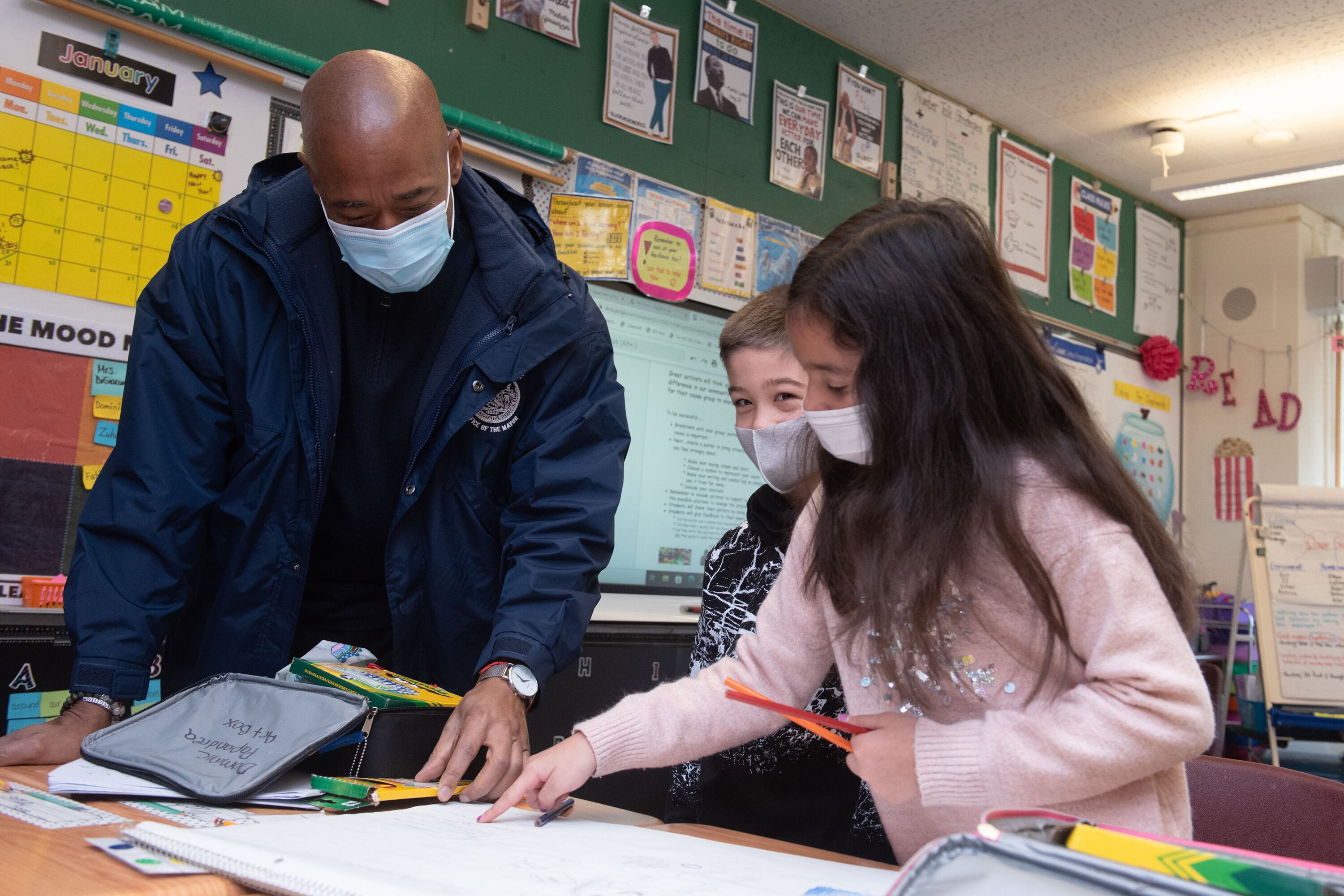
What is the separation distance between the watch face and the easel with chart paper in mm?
3222

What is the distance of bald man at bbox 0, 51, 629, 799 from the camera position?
121 centimetres

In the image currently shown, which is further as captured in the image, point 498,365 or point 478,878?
point 498,365

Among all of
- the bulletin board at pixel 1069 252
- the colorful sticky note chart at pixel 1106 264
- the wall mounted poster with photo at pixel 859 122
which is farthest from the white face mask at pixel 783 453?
the colorful sticky note chart at pixel 1106 264

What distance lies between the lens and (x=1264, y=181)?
424cm

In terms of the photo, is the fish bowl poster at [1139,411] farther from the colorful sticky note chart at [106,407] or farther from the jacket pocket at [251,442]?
the jacket pocket at [251,442]

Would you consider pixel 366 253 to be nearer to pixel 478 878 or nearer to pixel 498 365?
pixel 498 365

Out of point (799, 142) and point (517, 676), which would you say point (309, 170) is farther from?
point (799, 142)

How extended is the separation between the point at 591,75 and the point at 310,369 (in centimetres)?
189

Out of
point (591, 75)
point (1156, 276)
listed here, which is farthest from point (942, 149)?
point (1156, 276)

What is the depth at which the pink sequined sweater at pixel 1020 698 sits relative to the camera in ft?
2.27

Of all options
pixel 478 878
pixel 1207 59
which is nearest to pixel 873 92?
pixel 1207 59

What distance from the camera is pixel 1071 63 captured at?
149 inches

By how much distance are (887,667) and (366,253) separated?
0.86 meters

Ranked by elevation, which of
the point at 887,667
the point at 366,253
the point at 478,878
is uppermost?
the point at 366,253
